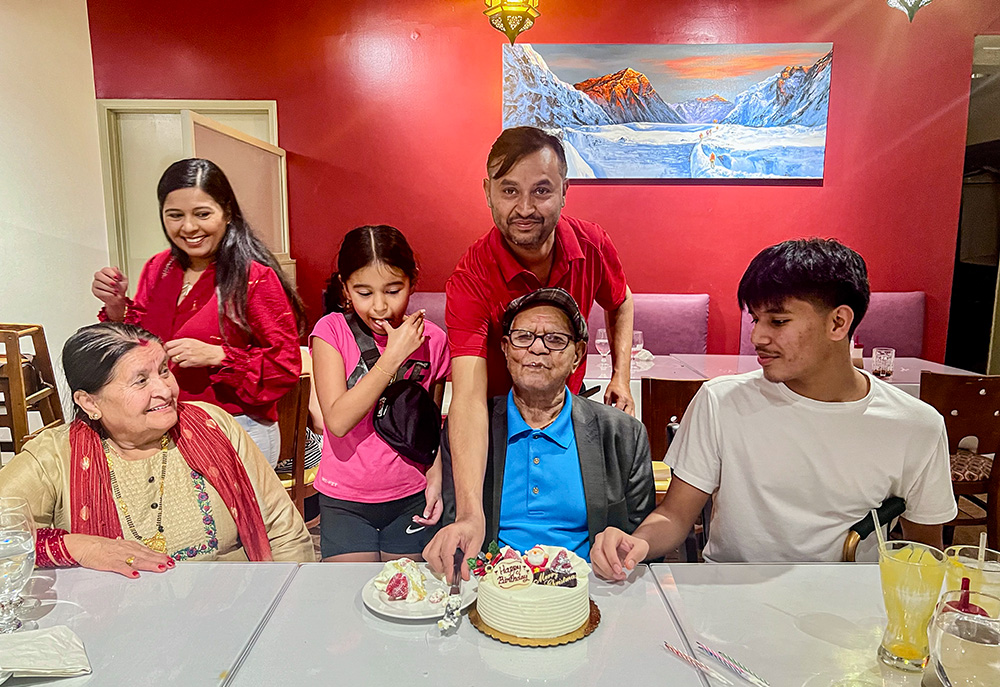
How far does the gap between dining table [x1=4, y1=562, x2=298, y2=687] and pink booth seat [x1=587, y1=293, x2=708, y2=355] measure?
3459mm

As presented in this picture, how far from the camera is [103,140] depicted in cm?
429

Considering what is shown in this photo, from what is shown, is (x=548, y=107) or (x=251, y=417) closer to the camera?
(x=251, y=417)

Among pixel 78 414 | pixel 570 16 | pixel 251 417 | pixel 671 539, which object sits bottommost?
pixel 671 539

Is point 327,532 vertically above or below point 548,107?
below

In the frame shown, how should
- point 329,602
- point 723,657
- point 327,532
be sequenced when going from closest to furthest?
point 723,657 → point 329,602 → point 327,532

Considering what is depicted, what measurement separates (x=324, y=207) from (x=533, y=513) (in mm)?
3476

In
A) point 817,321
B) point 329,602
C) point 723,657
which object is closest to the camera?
point 723,657

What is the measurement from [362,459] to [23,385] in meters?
1.79

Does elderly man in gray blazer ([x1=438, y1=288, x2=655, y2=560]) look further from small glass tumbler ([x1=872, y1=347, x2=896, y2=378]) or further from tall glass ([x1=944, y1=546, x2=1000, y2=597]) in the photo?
small glass tumbler ([x1=872, y1=347, x2=896, y2=378])

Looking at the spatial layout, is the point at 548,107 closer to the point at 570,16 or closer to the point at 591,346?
the point at 570,16

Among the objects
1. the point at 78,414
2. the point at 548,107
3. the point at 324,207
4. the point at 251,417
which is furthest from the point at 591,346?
the point at 78,414

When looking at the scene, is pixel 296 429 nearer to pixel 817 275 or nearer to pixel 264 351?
pixel 264 351

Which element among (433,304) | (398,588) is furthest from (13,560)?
(433,304)

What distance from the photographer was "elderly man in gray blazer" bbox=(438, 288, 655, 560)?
1.48m
